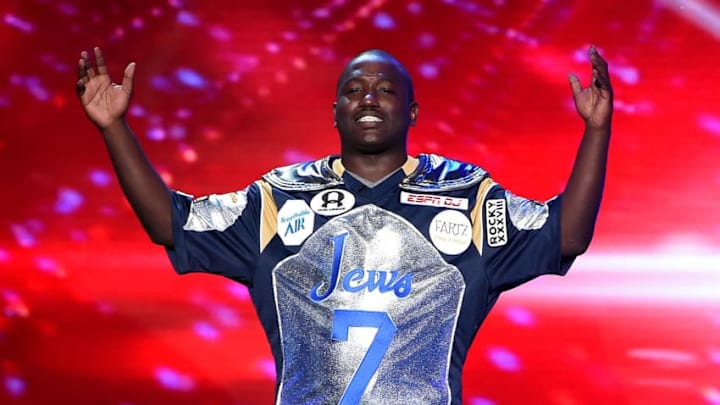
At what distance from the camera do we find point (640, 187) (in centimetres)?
323

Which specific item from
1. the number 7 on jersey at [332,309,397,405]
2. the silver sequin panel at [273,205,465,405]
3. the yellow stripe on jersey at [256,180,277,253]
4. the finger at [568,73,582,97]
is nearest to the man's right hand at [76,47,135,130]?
the yellow stripe on jersey at [256,180,277,253]

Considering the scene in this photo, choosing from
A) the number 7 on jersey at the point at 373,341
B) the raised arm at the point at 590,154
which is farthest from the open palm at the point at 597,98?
the number 7 on jersey at the point at 373,341

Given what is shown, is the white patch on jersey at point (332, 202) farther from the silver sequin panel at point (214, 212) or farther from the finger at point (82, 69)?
the finger at point (82, 69)

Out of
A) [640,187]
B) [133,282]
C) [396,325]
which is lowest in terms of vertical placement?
[396,325]

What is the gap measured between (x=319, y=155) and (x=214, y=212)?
1154 mm

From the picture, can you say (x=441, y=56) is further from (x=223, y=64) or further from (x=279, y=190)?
(x=279, y=190)

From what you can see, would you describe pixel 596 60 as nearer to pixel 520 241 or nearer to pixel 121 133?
pixel 520 241

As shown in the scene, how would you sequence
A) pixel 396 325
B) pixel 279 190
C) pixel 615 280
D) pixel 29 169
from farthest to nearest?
pixel 29 169
pixel 615 280
pixel 279 190
pixel 396 325

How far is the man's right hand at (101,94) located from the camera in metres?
2.10

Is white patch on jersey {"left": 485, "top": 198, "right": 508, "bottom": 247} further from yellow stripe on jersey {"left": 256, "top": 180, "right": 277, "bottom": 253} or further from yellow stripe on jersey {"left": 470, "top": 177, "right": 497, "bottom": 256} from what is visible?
yellow stripe on jersey {"left": 256, "top": 180, "right": 277, "bottom": 253}

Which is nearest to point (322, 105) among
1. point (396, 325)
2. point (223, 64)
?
point (223, 64)

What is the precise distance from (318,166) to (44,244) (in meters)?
A: 1.41

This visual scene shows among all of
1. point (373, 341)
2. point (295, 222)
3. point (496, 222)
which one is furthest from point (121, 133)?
point (496, 222)

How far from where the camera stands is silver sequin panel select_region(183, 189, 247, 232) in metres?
2.20
